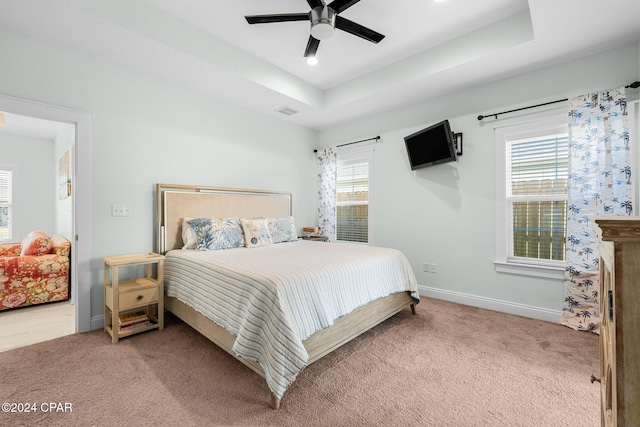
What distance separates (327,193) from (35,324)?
150 inches

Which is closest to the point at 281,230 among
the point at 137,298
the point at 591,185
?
the point at 137,298

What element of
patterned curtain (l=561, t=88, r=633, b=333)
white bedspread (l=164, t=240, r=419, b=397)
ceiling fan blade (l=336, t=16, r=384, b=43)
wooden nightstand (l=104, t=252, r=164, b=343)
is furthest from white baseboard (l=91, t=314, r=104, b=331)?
patterned curtain (l=561, t=88, r=633, b=333)

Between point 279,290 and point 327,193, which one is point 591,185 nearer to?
point 279,290

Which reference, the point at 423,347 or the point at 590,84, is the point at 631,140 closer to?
the point at 590,84

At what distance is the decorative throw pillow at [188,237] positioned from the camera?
3090 millimetres

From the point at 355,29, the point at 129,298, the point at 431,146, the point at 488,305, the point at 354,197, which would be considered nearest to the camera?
the point at 355,29

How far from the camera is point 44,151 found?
534cm

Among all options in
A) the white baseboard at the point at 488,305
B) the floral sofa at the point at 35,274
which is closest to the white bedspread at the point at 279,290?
the white baseboard at the point at 488,305

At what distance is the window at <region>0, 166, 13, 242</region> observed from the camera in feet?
16.6

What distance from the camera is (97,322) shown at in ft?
8.95

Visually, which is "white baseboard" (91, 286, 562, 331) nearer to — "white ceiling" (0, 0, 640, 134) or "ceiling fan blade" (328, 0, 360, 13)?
"white ceiling" (0, 0, 640, 134)

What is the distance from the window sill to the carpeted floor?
533 mm

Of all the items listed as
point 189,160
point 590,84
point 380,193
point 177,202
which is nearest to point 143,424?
point 177,202

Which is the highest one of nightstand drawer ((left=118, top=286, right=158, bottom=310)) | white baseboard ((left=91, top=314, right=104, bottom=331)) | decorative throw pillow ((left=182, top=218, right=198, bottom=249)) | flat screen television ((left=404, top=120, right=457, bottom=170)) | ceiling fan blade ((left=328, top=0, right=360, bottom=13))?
ceiling fan blade ((left=328, top=0, right=360, bottom=13))
